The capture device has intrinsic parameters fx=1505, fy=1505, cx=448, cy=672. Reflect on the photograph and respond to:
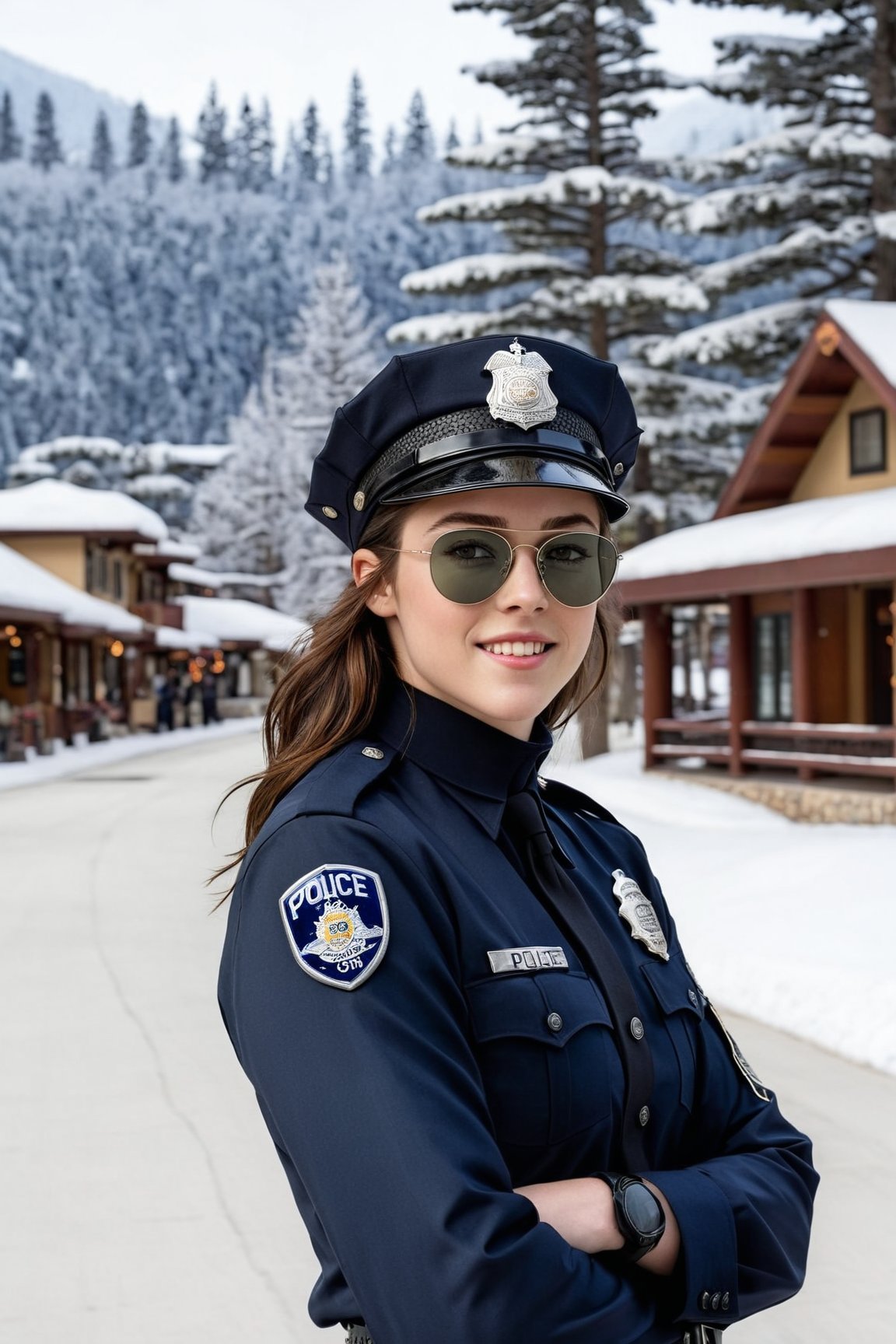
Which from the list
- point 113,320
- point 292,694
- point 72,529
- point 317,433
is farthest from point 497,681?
point 113,320

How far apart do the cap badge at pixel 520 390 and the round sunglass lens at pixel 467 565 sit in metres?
0.16

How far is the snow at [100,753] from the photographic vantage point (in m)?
29.7

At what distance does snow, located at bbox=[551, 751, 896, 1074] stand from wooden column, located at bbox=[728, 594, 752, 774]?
3784mm

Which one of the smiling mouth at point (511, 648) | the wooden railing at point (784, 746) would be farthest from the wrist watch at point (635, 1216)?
the wooden railing at point (784, 746)

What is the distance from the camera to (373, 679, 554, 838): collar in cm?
201

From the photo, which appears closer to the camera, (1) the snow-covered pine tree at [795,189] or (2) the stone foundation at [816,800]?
(2) the stone foundation at [816,800]

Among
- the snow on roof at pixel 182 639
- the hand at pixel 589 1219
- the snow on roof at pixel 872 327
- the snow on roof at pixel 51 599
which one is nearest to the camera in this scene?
the hand at pixel 589 1219

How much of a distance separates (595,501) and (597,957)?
24.6 inches

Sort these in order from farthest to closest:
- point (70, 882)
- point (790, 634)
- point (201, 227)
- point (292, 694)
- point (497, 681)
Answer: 1. point (201, 227)
2. point (790, 634)
3. point (70, 882)
4. point (292, 694)
5. point (497, 681)

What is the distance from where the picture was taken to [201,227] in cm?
18288

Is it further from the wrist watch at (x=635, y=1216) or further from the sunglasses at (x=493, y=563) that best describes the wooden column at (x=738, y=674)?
the wrist watch at (x=635, y=1216)

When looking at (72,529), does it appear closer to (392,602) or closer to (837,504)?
(837,504)

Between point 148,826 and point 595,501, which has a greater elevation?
point 595,501

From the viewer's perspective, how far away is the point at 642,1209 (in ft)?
5.97
